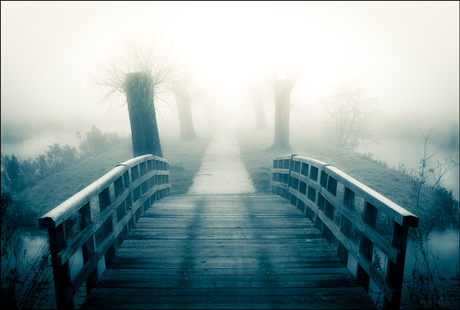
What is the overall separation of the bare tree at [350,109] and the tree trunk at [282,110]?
658 centimetres

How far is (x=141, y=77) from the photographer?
411 inches

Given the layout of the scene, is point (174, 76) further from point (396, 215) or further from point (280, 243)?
point (396, 215)

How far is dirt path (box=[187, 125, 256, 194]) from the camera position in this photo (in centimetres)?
1081

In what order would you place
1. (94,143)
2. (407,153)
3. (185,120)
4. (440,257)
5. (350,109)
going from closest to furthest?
(440,257)
(350,109)
(185,120)
(407,153)
(94,143)

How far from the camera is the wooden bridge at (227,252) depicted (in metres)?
2.52

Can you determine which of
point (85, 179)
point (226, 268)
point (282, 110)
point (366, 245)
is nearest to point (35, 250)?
point (85, 179)

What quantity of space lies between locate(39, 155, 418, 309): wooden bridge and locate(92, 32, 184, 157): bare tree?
19.2ft

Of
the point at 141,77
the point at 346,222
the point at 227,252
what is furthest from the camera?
the point at 141,77

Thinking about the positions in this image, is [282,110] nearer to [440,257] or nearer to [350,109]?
[350,109]

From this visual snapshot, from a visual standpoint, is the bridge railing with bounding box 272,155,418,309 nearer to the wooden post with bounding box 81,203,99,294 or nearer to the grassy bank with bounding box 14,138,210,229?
the wooden post with bounding box 81,203,99,294

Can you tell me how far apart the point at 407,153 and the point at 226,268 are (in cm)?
2443

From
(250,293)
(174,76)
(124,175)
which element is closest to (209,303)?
(250,293)

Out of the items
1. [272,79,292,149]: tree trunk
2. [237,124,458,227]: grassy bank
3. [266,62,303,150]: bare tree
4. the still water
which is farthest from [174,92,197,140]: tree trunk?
the still water

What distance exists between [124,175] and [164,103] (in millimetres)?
9052
